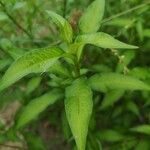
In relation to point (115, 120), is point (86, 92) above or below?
above

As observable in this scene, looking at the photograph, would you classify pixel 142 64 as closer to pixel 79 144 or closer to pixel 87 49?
pixel 87 49

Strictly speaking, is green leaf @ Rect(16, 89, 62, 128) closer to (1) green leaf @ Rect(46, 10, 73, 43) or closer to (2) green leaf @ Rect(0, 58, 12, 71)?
(2) green leaf @ Rect(0, 58, 12, 71)

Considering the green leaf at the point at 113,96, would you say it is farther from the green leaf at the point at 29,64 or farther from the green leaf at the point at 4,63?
the green leaf at the point at 29,64

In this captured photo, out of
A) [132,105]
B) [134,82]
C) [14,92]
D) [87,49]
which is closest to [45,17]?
[87,49]

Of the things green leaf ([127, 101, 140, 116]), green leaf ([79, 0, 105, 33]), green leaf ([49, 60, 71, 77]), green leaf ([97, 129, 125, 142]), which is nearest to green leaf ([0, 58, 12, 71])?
green leaf ([49, 60, 71, 77])

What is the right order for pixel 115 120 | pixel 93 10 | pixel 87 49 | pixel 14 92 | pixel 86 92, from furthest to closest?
pixel 115 120, pixel 87 49, pixel 14 92, pixel 93 10, pixel 86 92

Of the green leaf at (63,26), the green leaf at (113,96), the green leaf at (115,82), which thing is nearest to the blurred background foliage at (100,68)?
the green leaf at (113,96)
